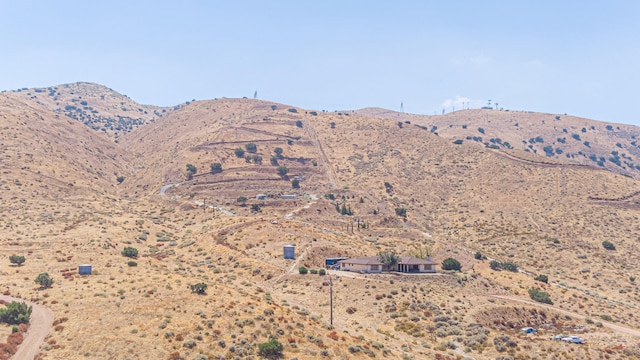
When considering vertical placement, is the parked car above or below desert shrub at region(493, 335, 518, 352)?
below

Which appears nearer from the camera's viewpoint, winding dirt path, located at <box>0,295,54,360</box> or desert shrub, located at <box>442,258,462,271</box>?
winding dirt path, located at <box>0,295,54,360</box>

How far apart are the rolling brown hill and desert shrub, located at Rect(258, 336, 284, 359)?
766mm

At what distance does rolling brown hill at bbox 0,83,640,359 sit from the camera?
4766cm

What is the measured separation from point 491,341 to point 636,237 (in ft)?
239

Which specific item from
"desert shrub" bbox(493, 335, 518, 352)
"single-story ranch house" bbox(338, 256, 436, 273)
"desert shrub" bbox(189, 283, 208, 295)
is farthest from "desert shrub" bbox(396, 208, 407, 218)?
"desert shrub" bbox(189, 283, 208, 295)

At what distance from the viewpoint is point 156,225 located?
343ft

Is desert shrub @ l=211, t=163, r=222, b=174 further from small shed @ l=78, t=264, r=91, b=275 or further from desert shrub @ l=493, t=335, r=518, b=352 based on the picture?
desert shrub @ l=493, t=335, r=518, b=352

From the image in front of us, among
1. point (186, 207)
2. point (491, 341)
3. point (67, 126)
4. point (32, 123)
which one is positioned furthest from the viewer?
point (67, 126)

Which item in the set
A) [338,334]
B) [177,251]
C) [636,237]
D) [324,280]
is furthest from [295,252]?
[636,237]

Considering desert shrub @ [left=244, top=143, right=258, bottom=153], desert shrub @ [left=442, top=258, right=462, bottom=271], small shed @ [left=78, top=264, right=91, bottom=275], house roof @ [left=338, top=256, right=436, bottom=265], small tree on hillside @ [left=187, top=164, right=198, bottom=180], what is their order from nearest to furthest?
small shed @ [left=78, top=264, right=91, bottom=275] → house roof @ [left=338, top=256, right=436, bottom=265] → desert shrub @ [left=442, top=258, right=462, bottom=271] → small tree on hillside @ [left=187, top=164, right=198, bottom=180] → desert shrub @ [left=244, top=143, right=258, bottom=153]

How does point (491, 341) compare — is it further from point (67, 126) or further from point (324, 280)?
point (67, 126)

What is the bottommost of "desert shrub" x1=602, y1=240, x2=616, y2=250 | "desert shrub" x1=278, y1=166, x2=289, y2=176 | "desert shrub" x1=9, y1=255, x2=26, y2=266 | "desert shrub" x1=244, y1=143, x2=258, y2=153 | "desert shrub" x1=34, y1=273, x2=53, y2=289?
"desert shrub" x1=602, y1=240, x2=616, y2=250

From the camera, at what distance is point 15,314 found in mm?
43812

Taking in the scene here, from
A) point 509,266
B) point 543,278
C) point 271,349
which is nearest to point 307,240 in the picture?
point 509,266
